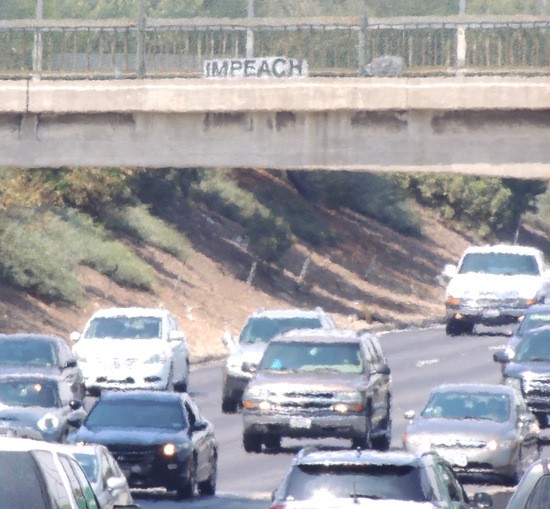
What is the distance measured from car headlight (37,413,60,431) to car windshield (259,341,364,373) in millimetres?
3750

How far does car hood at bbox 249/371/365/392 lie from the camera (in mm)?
25531

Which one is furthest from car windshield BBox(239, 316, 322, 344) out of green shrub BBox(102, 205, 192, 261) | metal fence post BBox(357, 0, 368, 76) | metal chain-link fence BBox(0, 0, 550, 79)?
green shrub BBox(102, 205, 192, 261)

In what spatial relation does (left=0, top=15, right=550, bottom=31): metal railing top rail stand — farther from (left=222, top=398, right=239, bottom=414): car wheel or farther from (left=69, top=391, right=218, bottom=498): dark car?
(left=69, top=391, right=218, bottom=498): dark car

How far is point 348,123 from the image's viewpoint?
2759 centimetres

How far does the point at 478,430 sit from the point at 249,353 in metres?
6.47

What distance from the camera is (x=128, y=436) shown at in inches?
892

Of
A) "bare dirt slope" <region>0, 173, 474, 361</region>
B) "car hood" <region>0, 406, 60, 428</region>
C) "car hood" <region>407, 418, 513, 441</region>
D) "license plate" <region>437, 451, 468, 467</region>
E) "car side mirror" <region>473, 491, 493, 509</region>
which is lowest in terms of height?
"bare dirt slope" <region>0, 173, 474, 361</region>

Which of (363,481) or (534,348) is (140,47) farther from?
(363,481)

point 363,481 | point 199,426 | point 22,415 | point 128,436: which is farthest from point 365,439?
point 363,481

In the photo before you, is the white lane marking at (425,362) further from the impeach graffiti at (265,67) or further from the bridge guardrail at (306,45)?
the impeach graffiti at (265,67)

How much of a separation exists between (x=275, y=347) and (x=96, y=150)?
4.76 metres

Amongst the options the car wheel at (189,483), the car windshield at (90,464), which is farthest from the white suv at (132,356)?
the car windshield at (90,464)

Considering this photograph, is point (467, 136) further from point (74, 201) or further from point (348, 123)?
point (74, 201)

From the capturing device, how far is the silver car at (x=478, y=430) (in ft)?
80.4
